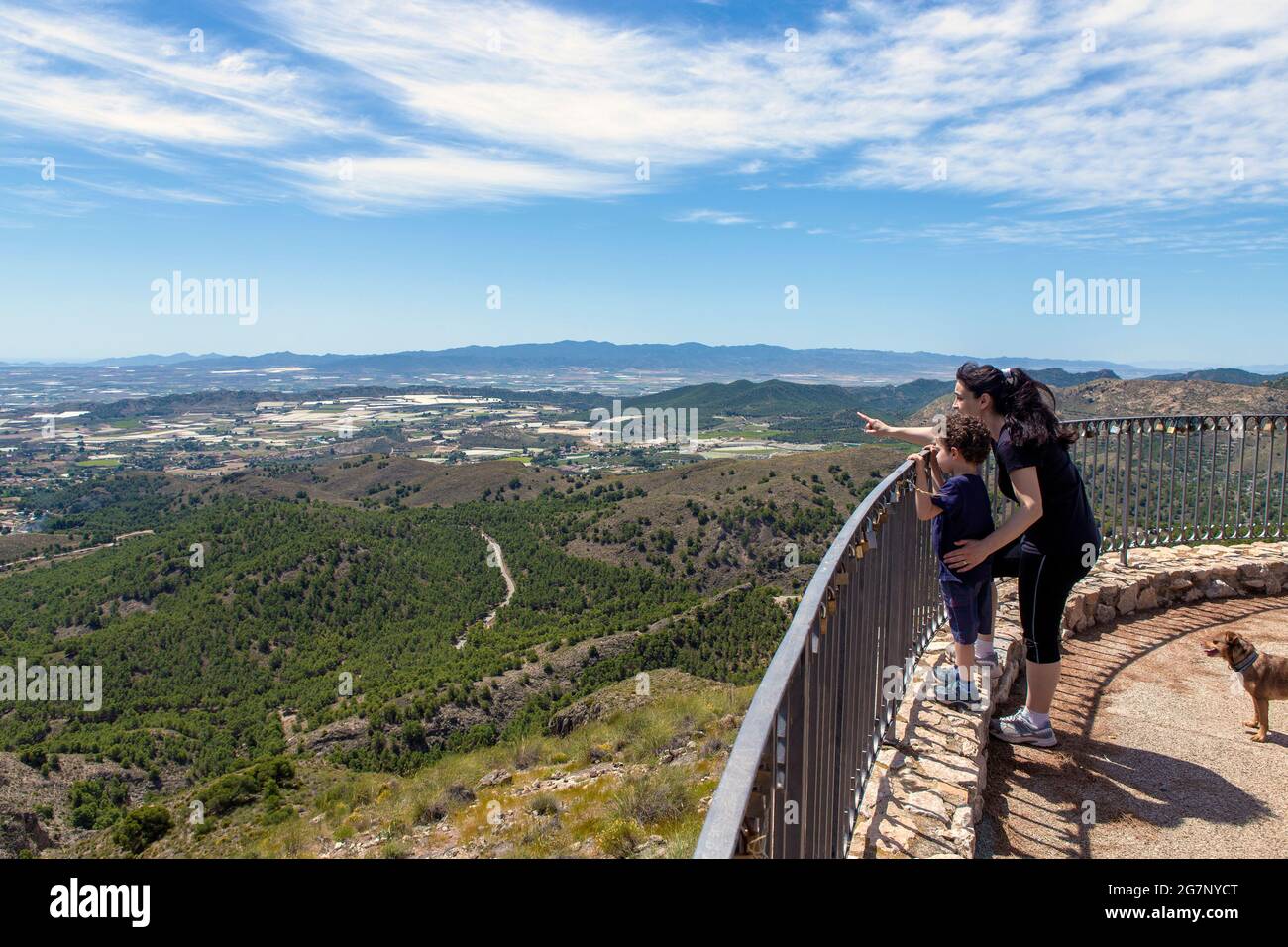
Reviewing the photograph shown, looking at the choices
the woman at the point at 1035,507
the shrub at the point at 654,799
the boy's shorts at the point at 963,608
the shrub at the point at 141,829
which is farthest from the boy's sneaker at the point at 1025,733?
the shrub at the point at 141,829

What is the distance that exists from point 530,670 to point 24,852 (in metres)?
22.3

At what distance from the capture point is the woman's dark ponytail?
11.9ft

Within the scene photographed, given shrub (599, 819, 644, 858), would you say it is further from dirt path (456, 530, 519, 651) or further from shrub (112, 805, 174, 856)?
dirt path (456, 530, 519, 651)

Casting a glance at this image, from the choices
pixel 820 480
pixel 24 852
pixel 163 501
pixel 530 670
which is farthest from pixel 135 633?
pixel 163 501

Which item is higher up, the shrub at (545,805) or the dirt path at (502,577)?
the shrub at (545,805)

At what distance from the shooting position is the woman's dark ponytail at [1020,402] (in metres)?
3.62

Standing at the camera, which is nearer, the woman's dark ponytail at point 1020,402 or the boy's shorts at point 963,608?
the woman's dark ponytail at point 1020,402

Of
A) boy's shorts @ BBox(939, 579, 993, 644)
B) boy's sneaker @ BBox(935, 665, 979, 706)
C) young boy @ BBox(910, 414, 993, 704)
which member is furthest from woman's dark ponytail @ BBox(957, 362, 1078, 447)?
boy's sneaker @ BBox(935, 665, 979, 706)

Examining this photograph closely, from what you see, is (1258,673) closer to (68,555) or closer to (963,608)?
(963,608)

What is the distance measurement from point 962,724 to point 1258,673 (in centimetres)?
173

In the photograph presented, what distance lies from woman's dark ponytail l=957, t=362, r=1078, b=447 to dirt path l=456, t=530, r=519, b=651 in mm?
52964

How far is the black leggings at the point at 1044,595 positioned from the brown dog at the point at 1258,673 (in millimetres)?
1169

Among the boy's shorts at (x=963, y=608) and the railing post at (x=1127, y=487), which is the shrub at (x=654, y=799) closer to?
the boy's shorts at (x=963, y=608)
